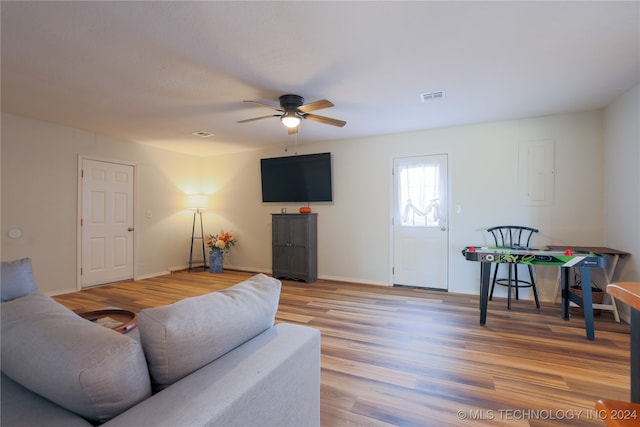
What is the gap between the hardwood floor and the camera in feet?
5.50

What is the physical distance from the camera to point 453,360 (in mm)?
2236

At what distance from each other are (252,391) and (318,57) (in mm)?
2297

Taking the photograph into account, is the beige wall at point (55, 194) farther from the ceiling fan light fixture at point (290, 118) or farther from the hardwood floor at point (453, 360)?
the ceiling fan light fixture at point (290, 118)

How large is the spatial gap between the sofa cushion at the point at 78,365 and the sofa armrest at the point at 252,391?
0.20ft

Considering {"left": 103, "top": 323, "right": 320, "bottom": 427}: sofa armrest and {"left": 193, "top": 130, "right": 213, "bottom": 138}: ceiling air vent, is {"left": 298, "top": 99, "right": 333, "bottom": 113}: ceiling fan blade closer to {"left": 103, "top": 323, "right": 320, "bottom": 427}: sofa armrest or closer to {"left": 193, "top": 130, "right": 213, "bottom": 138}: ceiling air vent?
{"left": 103, "top": 323, "right": 320, "bottom": 427}: sofa armrest

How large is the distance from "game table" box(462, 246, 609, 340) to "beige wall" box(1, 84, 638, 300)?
814mm

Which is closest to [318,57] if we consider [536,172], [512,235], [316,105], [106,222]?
[316,105]

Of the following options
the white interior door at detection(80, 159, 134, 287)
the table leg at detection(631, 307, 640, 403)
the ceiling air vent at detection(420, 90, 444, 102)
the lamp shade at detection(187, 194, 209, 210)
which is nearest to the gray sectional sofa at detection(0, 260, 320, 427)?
the table leg at detection(631, 307, 640, 403)

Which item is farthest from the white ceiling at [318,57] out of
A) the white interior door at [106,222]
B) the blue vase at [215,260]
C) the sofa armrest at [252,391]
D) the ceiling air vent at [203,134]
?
the blue vase at [215,260]

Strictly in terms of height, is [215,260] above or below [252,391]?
below

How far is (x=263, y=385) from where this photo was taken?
0.89 metres

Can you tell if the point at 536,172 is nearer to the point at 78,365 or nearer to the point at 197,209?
the point at 78,365

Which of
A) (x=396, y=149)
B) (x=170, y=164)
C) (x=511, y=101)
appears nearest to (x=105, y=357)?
(x=511, y=101)

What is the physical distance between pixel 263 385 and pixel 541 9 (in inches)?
99.0
